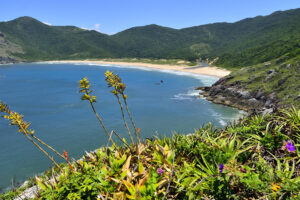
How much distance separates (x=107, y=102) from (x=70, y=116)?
1042 cm

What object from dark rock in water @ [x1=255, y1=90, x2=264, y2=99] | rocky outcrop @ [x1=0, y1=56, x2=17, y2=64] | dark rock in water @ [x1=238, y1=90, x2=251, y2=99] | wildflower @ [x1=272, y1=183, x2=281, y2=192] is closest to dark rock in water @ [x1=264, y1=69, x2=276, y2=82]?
dark rock in water @ [x1=255, y1=90, x2=264, y2=99]

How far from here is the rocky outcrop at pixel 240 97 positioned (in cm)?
3244

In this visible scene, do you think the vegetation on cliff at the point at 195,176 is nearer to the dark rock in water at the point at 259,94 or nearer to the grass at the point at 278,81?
the grass at the point at 278,81

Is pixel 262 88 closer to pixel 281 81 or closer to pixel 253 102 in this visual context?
pixel 281 81

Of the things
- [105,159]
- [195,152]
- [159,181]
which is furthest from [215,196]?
[105,159]

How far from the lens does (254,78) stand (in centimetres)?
4162

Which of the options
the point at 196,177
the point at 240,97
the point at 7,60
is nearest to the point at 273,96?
the point at 240,97

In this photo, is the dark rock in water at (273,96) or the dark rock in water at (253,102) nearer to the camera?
the dark rock in water at (273,96)

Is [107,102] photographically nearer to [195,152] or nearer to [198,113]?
[198,113]

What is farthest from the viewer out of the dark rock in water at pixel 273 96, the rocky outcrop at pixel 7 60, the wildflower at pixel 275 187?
the rocky outcrop at pixel 7 60

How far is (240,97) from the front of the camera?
1513 inches

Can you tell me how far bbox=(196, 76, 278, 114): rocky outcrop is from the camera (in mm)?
32444

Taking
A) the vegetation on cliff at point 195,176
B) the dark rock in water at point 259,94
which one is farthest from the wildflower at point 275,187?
the dark rock in water at point 259,94

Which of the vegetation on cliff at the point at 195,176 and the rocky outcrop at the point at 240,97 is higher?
the vegetation on cliff at the point at 195,176
